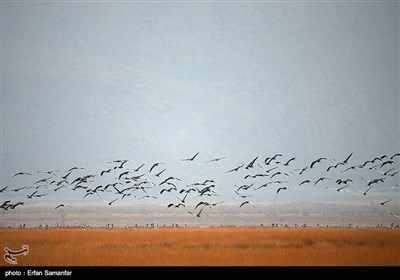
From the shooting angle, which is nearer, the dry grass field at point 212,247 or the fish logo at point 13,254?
the dry grass field at point 212,247

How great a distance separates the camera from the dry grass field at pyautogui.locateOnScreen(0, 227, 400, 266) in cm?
1494

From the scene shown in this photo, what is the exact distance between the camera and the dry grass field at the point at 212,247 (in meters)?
14.9

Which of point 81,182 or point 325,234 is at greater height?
point 81,182

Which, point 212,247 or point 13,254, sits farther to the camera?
point 212,247

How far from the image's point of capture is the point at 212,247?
16.4 m

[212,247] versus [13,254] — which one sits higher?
[212,247]

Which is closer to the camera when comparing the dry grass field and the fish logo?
the dry grass field

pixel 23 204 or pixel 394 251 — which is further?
pixel 23 204

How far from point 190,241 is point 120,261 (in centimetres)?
321
